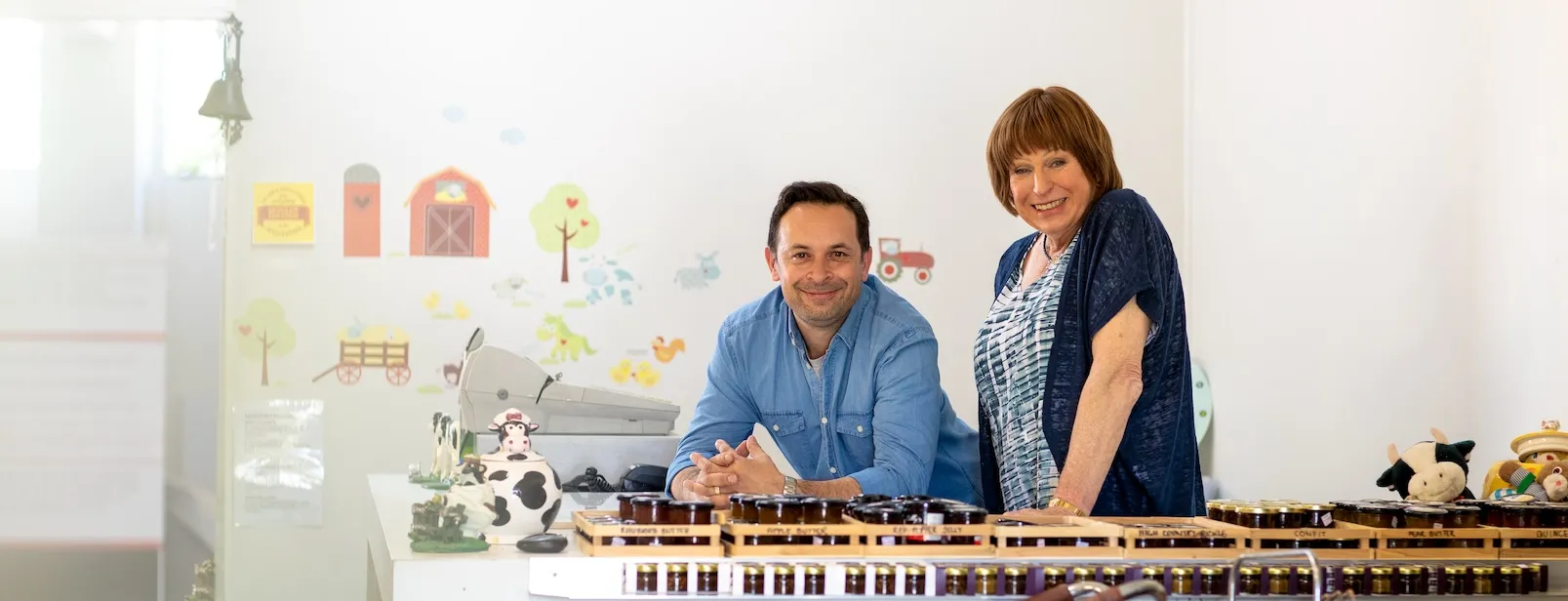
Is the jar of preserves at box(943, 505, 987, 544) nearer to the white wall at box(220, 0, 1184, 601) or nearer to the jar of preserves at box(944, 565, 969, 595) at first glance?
the jar of preserves at box(944, 565, 969, 595)

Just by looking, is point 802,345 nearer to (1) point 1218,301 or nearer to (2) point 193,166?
(1) point 1218,301

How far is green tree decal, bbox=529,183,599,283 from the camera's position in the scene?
432 cm

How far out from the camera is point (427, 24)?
4273mm

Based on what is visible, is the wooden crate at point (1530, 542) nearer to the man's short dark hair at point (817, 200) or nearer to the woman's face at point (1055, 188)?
the woman's face at point (1055, 188)

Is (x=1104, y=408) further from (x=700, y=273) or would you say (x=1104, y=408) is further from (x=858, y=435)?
(x=700, y=273)

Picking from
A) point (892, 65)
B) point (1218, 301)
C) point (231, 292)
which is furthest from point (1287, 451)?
point (231, 292)

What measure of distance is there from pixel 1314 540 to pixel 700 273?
9.24ft

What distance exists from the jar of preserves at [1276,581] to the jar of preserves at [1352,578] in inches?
2.8

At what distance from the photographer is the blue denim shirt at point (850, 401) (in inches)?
95.8

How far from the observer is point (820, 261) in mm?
2469

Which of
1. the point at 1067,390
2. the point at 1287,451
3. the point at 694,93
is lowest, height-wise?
the point at 1287,451

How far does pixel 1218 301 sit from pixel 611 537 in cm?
311

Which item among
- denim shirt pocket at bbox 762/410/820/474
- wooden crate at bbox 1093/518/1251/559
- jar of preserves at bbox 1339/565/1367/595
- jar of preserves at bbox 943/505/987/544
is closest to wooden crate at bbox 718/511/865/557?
jar of preserves at bbox 943/505/987/544

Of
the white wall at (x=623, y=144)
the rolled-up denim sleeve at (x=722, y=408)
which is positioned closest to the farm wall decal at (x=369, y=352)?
the white wall at (x=623, y=144)
